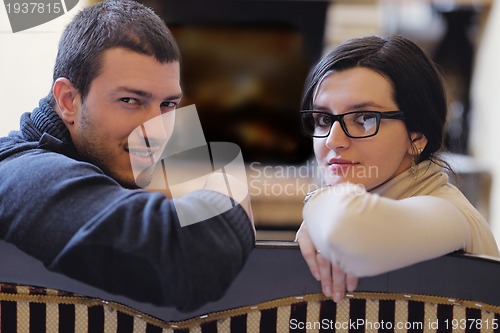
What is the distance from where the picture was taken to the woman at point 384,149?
72 centimetres

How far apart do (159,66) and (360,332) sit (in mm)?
542

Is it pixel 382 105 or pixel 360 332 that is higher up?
pixel 382 105

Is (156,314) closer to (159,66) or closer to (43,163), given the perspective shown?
(43,163)

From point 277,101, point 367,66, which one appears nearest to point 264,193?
point 277,101

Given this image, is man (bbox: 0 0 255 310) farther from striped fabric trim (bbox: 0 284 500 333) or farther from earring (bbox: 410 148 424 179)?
earring (bbox: 410 148 424 179)

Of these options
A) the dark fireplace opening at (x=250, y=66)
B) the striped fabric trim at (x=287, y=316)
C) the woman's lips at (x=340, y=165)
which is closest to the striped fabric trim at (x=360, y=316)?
the striped fabric trim at (x=287, y=316)

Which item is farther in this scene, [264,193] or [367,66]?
[264,193]

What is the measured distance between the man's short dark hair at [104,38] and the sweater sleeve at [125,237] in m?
0.27

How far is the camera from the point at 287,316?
77cm

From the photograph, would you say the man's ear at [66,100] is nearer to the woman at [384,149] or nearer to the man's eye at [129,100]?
the man's eye at [129,100]

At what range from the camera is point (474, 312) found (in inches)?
29.9

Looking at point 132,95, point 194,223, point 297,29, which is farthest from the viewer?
point 297,29

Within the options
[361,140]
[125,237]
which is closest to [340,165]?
[361,140]

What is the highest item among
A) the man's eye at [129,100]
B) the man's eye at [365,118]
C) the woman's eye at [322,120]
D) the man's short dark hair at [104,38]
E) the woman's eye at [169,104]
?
the man's short dark hair at [104,38]
